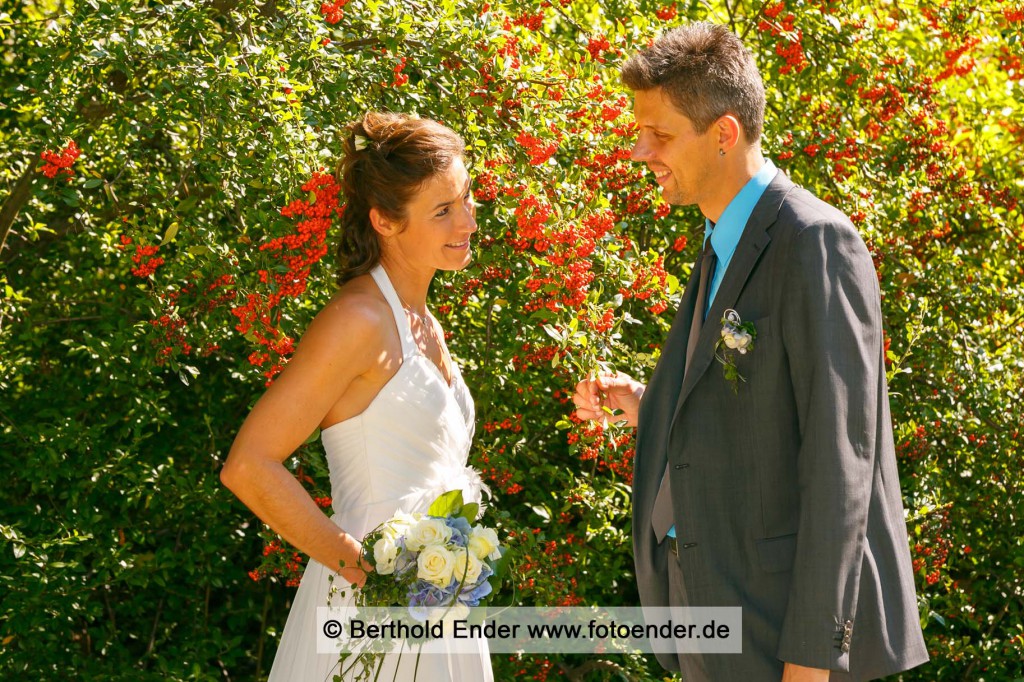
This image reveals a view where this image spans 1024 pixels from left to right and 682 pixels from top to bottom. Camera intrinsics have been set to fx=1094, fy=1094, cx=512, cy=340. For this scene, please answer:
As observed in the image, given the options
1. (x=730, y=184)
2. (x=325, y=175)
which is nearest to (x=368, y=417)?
(x=325, y=175)

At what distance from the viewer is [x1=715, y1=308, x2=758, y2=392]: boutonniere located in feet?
6.78

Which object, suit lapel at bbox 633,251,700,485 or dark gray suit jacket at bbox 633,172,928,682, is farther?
suit lapel at bbox 633,251,700,485

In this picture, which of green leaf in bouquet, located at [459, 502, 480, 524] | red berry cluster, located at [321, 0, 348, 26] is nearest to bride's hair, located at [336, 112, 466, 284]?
red berry cluster, located at [321, 0, 348, 26]

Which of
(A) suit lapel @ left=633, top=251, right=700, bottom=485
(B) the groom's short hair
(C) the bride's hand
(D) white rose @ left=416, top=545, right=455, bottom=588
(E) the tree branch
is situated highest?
(E) the tree branch

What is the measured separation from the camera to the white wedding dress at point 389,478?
8.36 ft

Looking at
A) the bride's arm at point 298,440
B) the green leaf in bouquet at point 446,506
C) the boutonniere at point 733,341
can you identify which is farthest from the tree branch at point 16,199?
the boutonniere at point 733,341

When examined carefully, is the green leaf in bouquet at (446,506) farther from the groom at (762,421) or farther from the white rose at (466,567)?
the groom at (762,421)

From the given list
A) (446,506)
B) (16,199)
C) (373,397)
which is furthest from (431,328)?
(16,199)

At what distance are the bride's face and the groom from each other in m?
0.58

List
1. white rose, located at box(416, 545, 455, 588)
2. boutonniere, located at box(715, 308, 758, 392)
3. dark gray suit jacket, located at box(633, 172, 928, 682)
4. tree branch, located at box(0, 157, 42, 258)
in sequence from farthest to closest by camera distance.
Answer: tree branch, located at box(0, 157, 42, 258) → white rose, located at box(416, 545, 455, 588) → boutonniere, located at box(715, 308, 758, 392) → dark gray suit jacket, located at box(633, 172, 928, 682)

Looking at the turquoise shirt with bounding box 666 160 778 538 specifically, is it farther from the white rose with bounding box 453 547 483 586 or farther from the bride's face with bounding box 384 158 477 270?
the bride's face with bounding box 384 158 477 270

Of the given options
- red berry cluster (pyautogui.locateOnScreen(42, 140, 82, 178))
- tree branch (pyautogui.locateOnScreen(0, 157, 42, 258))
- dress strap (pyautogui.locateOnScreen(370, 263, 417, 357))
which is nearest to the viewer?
dress strap (pyautogui.locateOnScreen(370, 263, 417, 357))

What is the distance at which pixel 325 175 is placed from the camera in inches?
105

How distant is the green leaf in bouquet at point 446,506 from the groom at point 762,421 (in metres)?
0.40
